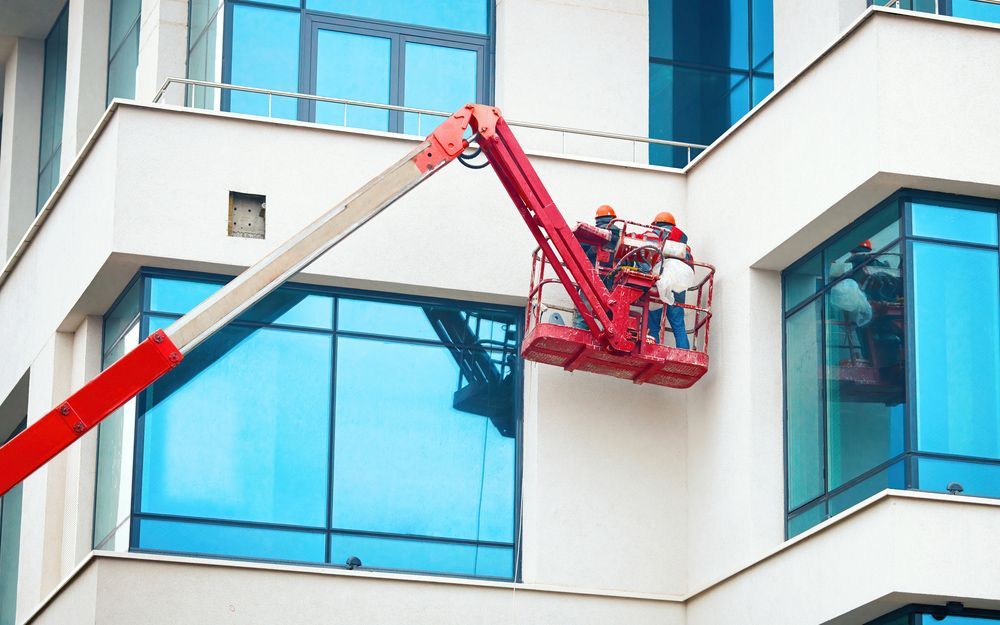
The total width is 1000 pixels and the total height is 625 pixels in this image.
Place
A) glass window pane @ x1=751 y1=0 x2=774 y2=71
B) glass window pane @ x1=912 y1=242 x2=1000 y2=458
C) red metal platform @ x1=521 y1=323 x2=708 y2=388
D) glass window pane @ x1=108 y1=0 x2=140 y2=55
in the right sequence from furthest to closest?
glass window pane @ x1=108 y1=0 x2=140 y2=55 → glass window pane @ x1=751 y1=0 x2=774 y2=71 → red metal platform @ x1=521 y1=323 x2=708 y2=388 → glass window pane @ x1=912 y1=242 x2=1000 y2=458

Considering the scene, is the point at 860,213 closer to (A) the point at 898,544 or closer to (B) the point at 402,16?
(A) the point at 898,544

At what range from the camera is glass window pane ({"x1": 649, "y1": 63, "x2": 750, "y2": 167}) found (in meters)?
30.9

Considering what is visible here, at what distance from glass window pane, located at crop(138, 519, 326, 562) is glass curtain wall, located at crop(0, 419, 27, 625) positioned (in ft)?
16.4

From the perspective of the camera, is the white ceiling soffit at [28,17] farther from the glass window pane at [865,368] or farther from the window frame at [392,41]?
the glass window pane at [865,368]

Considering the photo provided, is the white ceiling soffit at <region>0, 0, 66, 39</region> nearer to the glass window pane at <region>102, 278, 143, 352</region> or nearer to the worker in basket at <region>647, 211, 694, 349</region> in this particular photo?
the glass window pane at <region>102, 278, 143, 352</region>

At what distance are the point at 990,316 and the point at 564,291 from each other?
6.10m

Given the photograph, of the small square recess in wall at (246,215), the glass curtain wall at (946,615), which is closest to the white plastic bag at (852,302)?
the glass curtain wall at (946,615)

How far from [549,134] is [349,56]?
3.09m

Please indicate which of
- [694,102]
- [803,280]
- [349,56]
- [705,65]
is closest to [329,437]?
[349,56]

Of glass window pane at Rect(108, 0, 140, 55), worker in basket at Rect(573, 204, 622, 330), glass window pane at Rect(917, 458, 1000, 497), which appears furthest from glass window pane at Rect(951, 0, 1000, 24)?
glass window pane at Rect(108, 0, 140, 55)

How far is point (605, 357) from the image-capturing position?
2556 centimetres

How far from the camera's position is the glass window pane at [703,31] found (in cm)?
3119

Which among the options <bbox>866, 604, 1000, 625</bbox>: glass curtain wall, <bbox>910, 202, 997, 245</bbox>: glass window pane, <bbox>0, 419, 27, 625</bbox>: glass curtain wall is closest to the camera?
<bbox>866, 604, 1000, 625</bbox>: glass curtain wall

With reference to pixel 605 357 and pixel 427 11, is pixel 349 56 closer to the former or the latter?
pixel 427 11
